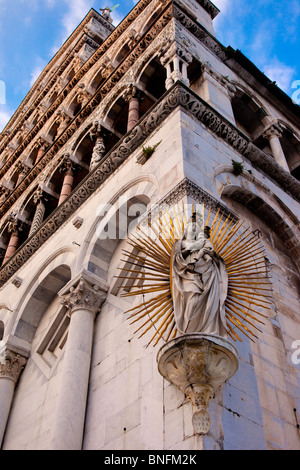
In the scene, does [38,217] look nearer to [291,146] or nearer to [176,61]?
[176,61]

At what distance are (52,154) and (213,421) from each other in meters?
13.7

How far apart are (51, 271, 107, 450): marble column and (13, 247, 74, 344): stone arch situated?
69.8 inches

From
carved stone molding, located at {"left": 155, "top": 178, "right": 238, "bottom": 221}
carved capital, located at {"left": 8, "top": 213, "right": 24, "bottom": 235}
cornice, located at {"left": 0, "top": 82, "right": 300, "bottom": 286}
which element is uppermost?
carved capital, located at {"left": 8, "top": 213, "right": 24, "bottom": 235}

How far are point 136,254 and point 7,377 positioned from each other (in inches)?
162

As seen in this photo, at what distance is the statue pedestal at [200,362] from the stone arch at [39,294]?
5861 millimetres

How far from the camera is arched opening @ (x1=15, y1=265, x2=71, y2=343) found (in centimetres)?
1079

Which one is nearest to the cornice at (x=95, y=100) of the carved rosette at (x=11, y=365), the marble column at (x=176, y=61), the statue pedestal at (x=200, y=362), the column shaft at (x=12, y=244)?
the marble column at (x=176, y=61)

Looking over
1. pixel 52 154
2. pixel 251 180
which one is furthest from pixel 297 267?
pixel 52 154

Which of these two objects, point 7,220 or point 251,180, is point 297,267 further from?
point 7,220

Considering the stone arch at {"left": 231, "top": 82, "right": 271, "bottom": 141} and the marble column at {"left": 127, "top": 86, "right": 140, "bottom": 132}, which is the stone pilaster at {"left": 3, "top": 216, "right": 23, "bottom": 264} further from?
the stone arch at {"left": 231, "top": 82, "right": 271, "bottom": 141}

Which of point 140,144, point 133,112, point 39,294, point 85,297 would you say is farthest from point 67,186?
point 85,297

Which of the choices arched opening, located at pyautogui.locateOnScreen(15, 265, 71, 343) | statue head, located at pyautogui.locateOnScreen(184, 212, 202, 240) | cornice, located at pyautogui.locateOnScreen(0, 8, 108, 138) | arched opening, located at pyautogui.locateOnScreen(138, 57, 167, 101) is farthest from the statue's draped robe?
cornice, located at pyautogui.locateOnScreen(0, 8, 108, 138)

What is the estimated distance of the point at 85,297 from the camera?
28.5ft

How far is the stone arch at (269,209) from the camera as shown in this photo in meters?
9.93
